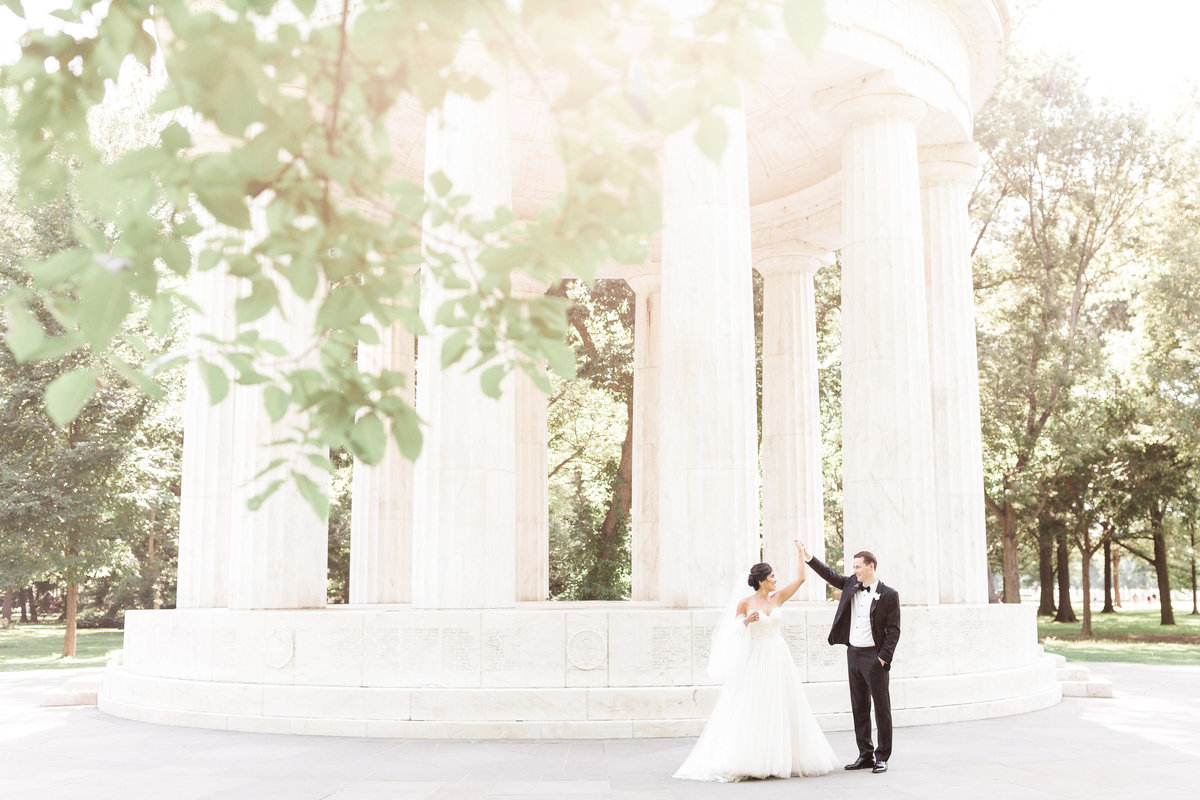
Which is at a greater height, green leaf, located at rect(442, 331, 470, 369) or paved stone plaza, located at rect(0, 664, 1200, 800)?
green leaf, located at rect(442, 331, 470, 369)

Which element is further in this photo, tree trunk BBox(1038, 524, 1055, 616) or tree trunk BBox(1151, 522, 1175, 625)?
tree trunk BBox(1151, 522, 1175, 625)

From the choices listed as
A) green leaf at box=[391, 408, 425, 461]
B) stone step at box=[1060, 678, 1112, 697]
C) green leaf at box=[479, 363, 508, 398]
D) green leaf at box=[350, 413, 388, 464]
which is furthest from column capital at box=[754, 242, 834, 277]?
green leaf at box=[350, 413, 388, 464]

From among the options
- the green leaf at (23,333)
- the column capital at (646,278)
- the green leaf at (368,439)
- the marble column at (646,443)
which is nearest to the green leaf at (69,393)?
the green leaf at (23,333)

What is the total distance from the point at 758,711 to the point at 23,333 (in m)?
20.0

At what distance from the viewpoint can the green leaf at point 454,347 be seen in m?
10.4

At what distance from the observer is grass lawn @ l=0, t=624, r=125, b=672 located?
72.6 meters

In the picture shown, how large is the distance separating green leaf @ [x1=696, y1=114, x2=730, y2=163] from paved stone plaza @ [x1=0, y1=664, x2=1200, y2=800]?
16.6 metres

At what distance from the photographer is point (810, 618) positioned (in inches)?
1323

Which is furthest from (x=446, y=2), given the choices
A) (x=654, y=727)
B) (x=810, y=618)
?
(x=810, y=618)

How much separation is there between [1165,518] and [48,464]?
342ft

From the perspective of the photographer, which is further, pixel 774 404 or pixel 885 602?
pixel 774 404

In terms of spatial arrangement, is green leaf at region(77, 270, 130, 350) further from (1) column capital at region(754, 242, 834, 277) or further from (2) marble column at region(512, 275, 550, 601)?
(1) column capital at region(754, 242, 834, 277)

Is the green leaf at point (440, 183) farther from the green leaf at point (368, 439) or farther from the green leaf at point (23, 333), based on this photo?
Answer: the green leaf at point (23, 333)

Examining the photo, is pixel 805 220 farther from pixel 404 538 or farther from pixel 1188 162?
pixel 1188 162
